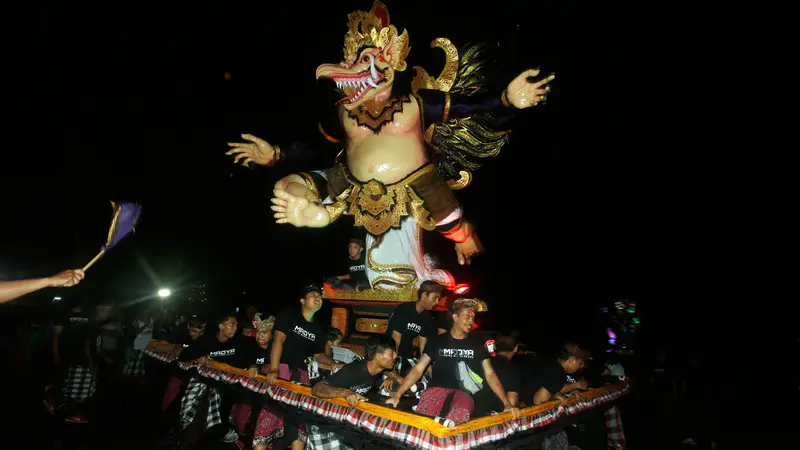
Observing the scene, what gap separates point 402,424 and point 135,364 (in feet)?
27.1

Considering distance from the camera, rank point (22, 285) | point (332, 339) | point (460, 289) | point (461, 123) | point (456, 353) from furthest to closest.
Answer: point (460, 289) < point (332, 339) < point (461, 123) < point (456, 353) < point (22, 285)

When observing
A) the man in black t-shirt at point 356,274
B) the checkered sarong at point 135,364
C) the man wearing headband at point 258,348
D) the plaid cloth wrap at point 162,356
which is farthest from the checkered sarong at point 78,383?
the man in black t-shirt at point 356,274

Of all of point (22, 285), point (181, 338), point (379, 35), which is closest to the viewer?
point (22, 285)

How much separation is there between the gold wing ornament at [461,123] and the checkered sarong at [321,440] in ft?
8.92

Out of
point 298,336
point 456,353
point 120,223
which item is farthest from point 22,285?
point 456,353

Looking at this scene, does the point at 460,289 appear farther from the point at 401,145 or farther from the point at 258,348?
the point at 258,348

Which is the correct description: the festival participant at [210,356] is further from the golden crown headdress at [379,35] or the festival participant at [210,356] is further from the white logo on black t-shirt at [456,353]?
the golden crown headdress at [379,35]

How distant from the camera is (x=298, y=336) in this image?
4422 millimetres

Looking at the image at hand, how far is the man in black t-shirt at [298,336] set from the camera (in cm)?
440

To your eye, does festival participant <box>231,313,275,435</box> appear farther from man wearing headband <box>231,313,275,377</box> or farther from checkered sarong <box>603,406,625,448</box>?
checkered sarong <box>603,406,625,448</box>

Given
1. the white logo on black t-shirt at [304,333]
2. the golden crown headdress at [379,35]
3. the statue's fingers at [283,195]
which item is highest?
the golden crown headdress at [379,35]

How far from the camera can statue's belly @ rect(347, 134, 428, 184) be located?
4.52m

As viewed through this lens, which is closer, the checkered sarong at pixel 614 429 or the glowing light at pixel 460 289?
the glowing light at pixel 460 289

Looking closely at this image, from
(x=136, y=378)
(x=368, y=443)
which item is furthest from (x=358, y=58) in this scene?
(x=136, y=378)
